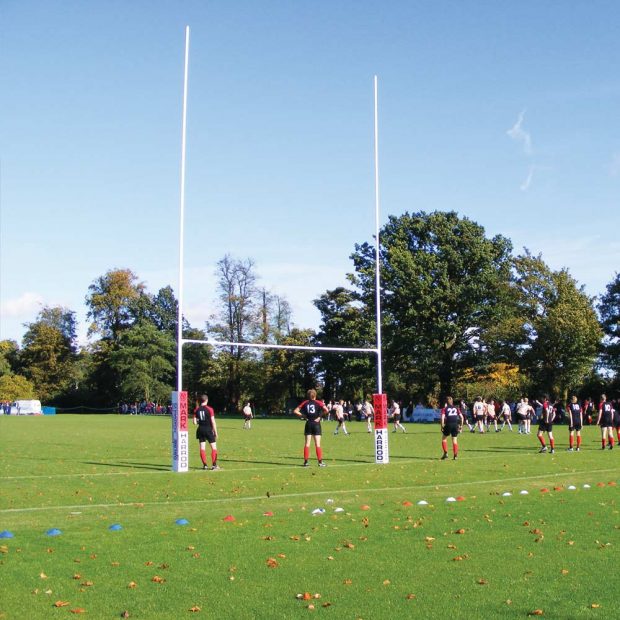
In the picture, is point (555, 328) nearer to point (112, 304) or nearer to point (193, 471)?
point (193, 471)

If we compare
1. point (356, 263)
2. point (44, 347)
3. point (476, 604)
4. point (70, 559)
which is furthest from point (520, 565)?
point (44, 347)

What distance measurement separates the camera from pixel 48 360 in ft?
377

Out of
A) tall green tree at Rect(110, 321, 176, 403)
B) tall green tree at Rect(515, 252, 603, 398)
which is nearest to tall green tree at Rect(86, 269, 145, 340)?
tall green tree at Rect(110, 321, 176, 403)

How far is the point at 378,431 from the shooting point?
71.6ft

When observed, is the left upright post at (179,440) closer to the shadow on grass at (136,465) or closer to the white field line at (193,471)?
the white field line at (193,471)

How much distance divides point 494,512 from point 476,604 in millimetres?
5334

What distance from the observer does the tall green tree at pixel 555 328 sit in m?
57.8

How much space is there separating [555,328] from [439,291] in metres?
9.48

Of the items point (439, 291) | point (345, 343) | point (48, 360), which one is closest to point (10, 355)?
point (48, 360)

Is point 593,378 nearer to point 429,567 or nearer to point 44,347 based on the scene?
point 429,567

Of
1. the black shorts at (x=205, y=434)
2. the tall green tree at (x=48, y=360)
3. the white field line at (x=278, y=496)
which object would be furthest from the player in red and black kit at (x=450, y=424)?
the tall green tree at (x=48, y=360)

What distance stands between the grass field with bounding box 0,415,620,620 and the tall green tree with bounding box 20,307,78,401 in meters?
98.9

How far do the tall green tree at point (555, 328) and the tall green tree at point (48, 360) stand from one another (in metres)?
71.4

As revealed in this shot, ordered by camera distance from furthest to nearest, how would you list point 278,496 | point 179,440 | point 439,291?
point 439,291 → point 179,440 → point 278,496
